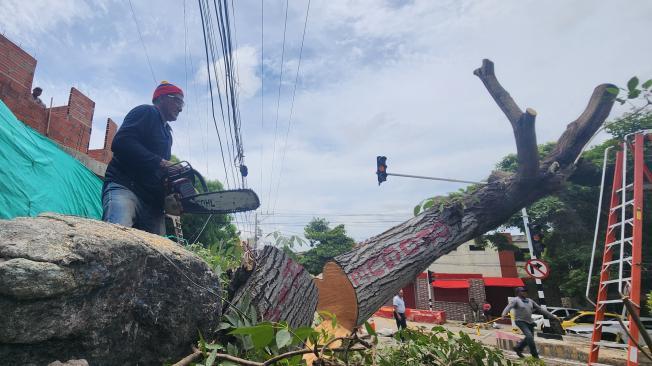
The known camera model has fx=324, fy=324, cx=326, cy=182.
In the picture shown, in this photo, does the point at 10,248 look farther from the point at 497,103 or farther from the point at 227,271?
the point at 497,103

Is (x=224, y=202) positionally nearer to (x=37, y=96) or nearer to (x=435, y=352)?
(x=435, y=352)

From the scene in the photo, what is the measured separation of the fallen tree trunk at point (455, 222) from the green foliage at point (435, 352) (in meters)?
1.08

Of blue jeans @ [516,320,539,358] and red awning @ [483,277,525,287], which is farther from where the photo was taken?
red awning @ [483,277,525,287]

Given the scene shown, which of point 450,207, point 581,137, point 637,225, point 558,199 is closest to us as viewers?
point 450,207

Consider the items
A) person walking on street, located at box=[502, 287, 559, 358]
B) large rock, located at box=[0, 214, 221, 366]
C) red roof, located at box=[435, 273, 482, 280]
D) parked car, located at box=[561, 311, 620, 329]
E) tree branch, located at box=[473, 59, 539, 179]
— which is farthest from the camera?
red roof, located at box=[435, 273, 482, 280]

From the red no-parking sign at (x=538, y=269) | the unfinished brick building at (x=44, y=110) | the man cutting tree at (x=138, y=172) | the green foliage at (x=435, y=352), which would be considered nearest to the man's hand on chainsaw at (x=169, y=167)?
the man cutting tree at (x=138, y=172)

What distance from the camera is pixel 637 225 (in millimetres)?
3916

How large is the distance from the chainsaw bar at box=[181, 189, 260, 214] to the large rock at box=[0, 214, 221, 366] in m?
1.19

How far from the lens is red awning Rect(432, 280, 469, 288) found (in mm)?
19750

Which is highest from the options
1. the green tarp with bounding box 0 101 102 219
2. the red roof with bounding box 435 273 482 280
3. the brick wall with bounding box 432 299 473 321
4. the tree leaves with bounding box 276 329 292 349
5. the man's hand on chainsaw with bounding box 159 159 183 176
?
the green tarp with bounding box 0 101 102 219

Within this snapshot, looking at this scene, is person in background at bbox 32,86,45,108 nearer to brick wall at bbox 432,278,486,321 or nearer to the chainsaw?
the chainsaw

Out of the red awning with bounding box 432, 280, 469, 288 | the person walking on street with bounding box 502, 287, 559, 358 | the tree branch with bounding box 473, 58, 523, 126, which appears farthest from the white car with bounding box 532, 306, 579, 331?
the tree branch with bounding box 473, 58, 523, 126

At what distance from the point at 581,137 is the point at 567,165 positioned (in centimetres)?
33

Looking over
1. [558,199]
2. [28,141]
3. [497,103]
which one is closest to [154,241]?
[497,103]
